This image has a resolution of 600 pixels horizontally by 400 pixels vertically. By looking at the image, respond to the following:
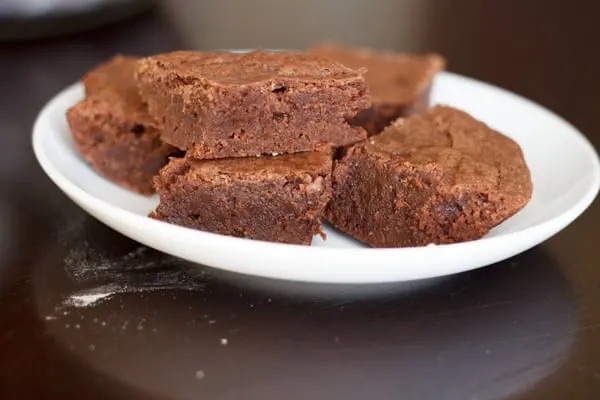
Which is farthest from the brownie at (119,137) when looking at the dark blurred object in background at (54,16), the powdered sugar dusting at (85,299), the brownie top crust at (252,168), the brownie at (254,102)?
the dark blurred object in background at (54,16)

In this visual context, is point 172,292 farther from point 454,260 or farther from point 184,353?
point 454,260

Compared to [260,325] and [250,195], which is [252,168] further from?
[260,325]

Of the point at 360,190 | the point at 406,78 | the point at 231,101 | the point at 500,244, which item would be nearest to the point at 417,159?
the point at 360,190

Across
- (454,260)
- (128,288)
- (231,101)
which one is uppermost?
(231,101)

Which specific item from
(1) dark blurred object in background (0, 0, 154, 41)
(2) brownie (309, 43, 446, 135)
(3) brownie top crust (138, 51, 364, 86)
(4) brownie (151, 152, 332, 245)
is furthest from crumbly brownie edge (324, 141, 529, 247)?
(1) dark blurred object in background (0, 0, 154, 41)

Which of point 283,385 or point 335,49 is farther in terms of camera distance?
point 335,49

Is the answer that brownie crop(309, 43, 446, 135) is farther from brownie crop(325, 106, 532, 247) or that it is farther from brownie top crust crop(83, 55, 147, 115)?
brownie top crust crop(83, 55, 147, 115)
